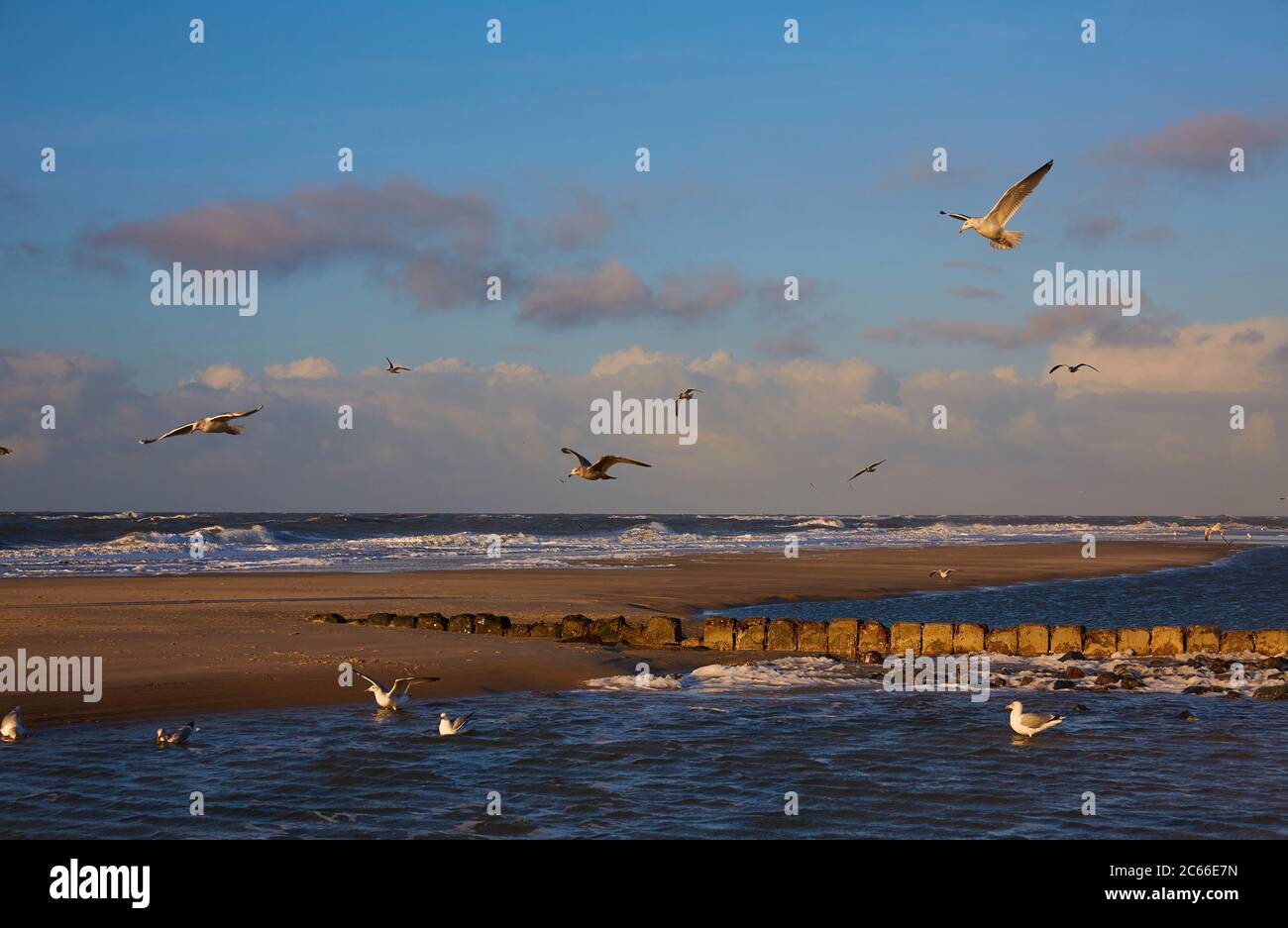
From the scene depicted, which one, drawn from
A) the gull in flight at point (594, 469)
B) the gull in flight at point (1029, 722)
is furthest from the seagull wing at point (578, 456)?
the gull in flight at point (1029, 722)

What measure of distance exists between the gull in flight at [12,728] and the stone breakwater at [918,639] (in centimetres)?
892

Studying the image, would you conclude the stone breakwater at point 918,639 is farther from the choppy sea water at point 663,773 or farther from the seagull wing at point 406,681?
the seagull wing at point 406,681

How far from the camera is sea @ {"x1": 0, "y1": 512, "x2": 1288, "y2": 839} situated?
373 inches

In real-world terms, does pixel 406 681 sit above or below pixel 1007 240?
below

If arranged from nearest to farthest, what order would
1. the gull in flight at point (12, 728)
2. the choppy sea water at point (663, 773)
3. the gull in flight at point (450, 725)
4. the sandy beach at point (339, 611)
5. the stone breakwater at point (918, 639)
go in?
1. the choppy sea water at point (663, 773)
2. the gull in flight at point (12, 728)
3. the gull in flight at point (450, 725)
4. the sandy beach at point (339, 611)
5. the stone breakwater at point (918, 639)

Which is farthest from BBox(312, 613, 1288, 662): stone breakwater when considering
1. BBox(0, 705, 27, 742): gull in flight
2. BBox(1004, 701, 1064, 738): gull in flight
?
BBox(0, 705, 27, 742): gull in flight

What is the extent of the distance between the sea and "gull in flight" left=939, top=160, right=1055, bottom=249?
19.8 feet

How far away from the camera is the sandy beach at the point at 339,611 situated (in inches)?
569

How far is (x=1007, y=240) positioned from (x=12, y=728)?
41.8 ft

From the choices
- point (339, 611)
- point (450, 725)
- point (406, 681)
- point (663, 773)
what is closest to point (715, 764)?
point (663, 773)

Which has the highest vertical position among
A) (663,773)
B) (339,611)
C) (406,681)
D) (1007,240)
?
(1007,240)

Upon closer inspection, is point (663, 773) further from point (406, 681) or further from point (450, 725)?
point (406, 681)

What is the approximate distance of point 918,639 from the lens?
19.2m
